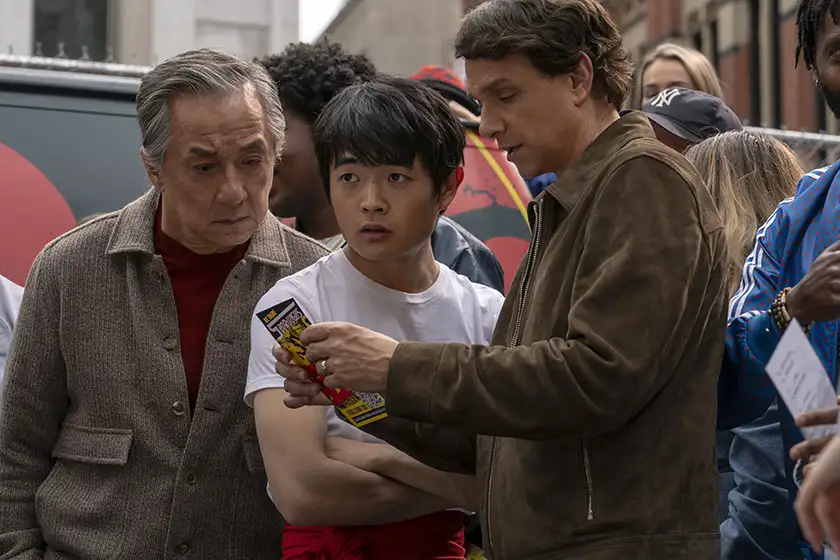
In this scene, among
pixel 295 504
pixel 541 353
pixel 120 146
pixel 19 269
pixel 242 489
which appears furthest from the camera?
pixel 120 146

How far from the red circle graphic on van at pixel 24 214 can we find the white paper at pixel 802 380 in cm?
278

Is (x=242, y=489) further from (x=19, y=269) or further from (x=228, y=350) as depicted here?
(x=19, y=269)

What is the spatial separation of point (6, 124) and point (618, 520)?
2.82m

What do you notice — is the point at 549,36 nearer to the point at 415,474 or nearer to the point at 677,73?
the point at 415,474

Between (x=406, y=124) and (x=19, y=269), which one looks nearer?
(x=406, y=124)

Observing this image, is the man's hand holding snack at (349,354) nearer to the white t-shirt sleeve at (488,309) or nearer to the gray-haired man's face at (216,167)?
the white t-shirt sleeve at (488,309)

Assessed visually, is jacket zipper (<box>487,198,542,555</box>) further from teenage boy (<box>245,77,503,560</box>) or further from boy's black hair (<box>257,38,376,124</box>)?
boy's black hair (<box>257,38,376,124</box>)

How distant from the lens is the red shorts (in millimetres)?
3084

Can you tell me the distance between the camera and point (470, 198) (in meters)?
4.86

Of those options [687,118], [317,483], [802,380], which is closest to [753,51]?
[687,118]

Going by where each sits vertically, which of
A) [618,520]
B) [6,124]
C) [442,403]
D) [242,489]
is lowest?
[242,489]

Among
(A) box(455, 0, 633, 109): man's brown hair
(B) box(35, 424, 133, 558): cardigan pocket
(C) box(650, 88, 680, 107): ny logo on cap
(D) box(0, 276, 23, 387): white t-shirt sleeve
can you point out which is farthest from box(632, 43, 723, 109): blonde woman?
(B) box(35, 424, 133, 558): cardigan pocket

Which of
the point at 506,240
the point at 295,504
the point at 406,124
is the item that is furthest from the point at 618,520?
the point at 506,240

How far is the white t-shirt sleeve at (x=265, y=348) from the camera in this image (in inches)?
123
